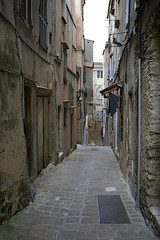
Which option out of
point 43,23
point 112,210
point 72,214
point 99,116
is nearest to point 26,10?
point 43,23

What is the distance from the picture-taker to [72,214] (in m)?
5.34

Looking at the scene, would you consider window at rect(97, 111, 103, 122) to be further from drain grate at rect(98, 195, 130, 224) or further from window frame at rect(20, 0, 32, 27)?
drain grate at rect(98, 195, 130, 224)

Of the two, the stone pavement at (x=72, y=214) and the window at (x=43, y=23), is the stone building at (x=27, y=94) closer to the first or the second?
the window at (x=43, y=23)

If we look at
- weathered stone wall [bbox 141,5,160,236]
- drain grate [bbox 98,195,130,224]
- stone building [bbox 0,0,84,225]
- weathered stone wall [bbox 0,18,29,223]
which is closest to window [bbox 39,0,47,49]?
stone building [bbox 0,0,84,225]

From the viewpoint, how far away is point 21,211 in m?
5.41

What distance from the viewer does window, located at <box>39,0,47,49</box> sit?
8.33m

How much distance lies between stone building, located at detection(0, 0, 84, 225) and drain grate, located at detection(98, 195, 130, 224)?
1.72 m

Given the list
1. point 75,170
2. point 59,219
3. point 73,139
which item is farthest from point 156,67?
point 73,139

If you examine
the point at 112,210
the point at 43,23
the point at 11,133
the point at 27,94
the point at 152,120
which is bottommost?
the point at 112,210

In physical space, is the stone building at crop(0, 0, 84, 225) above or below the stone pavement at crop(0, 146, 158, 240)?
above

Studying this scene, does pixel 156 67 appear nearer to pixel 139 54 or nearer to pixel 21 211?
pixel 139 54

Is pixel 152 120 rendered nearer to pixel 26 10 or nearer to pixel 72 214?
pixel 72 214

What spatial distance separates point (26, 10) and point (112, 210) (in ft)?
17.5

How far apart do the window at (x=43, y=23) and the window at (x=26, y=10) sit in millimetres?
1264
